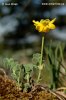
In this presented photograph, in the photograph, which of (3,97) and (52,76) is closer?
(3,97)

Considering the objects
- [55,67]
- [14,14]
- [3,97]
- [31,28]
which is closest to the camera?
[3,97]

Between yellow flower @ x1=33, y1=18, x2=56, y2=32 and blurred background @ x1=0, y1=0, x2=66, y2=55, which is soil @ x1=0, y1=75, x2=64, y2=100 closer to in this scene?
yellow flower @ x1=33, y1=18, x2=56, y2=32

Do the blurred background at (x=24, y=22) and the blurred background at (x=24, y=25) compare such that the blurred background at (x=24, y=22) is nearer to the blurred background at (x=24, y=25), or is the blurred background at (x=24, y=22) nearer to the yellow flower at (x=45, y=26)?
the blurred background at (x=24, y=25)

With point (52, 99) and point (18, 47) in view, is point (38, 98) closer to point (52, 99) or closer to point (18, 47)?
point (52, 99)

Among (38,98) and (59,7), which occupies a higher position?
(59,7)

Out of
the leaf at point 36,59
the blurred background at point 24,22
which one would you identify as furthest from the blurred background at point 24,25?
the leaf at point 36,59

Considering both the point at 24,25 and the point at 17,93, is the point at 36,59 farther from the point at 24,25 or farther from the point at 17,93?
the point at 24,25

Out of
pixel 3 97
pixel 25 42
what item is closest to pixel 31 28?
pixel 25 42

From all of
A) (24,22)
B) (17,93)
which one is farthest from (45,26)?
(24,22)
